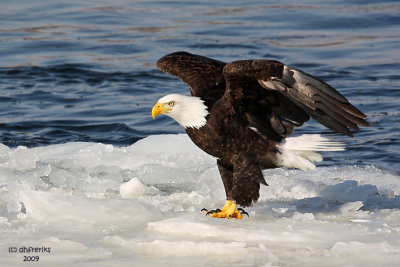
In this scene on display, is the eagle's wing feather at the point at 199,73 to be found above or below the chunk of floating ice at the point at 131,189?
above

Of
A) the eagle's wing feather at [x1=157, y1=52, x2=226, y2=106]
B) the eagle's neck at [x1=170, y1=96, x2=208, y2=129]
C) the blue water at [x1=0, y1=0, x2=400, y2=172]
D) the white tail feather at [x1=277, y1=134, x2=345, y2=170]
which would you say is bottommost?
the blue water at [x1=0, y1=0, x2=400, y2=172]

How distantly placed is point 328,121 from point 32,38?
898 cm

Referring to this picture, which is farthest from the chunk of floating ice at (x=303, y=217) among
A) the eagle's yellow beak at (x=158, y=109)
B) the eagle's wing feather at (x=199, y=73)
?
the eagle's yellow beak at (x=158, y=109)

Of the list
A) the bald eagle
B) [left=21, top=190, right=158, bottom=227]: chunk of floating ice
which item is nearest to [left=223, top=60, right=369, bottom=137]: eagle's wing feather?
the bald eagle

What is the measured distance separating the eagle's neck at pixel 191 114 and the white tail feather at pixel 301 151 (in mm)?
569

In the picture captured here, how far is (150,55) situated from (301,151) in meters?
6.66

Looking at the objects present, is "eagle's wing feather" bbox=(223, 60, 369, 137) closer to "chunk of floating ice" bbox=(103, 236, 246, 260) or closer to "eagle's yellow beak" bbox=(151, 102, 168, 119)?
"eagle's yellow beak" bbox=(151, 102, 168, 119)

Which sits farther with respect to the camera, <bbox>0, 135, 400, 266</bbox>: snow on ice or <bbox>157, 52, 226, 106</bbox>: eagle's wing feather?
<bbox>157, 52, 226, 106</bbox>: eagle's wing feather

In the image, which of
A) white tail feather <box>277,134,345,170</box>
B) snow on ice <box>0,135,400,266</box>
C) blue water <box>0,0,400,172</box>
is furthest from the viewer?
blue water <box>0,0,400,172</box>

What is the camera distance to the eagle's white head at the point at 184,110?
5.28 metres

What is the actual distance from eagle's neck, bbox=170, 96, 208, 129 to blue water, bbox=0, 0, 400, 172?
2577mm

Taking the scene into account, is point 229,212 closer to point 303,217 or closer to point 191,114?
point 303,217

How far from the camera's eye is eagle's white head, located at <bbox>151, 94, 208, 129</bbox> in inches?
208

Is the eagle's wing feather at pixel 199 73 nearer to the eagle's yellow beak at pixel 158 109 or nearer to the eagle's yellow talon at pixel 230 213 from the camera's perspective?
the eagle's yellow beak at pixel 158 109
